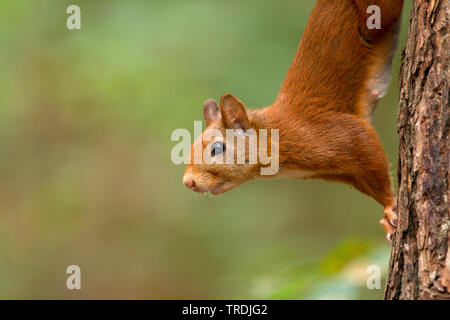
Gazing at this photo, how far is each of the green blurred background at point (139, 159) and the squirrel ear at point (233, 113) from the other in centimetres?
169

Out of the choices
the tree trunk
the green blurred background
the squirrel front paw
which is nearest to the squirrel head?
the squirrel front paw

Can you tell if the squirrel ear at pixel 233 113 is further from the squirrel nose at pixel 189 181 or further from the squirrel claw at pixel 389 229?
the squirrel claw at pixel 389 229

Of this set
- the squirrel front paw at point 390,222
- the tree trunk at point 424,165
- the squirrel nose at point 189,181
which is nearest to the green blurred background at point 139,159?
the squirrel front paw at point 390,222

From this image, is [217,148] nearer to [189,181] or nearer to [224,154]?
[224,154]

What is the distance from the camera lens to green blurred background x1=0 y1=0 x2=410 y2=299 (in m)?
5.78

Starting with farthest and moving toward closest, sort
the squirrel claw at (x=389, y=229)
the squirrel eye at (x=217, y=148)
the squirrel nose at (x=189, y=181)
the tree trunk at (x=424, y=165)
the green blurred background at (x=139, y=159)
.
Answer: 1. the green blurred background at (x=139, y=159)
2. the squirrel eye at (x=217, y=148)
3. the squirrel nose at (x=189, y=181)
4. the squirrel claw at (x=389, y=229)
5. the tree trunk at (x=424, y=165)

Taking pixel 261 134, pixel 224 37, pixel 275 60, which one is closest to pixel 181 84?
pixel 224 37

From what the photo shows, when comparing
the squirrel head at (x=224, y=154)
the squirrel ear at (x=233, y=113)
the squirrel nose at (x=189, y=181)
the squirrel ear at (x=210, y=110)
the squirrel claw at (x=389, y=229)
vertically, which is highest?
the squirrel ear at (x=210, y=110)

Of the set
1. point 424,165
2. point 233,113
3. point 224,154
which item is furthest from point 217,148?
point 424,165

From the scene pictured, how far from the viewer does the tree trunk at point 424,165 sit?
7.66 feet

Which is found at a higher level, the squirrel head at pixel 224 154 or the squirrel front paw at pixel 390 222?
the squirrel head at pixel 224 154

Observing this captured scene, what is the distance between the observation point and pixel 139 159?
7301mm

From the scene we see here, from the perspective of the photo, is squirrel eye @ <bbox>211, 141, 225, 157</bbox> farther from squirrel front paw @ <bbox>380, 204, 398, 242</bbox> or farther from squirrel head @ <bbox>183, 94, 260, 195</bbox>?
squirrel front paw @ <bbox>380, 204, 398, 242</bbox>

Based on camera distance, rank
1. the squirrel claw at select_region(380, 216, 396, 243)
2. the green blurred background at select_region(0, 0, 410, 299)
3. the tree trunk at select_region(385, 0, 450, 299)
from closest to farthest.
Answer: the tree trunk at select_region(385, 0, 450, 299) → the squirrel claw at select_region(380, 216, 396, 243) → the green blurred background at select_region(0, 0, 410, 299)
